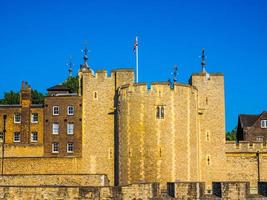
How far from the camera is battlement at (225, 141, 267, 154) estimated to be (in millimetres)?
47469

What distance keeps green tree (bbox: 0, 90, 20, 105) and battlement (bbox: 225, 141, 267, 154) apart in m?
27.0

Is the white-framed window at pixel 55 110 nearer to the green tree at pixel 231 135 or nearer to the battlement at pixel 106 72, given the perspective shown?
the battlement at pixel 106 72

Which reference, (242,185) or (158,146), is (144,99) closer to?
(158,146)

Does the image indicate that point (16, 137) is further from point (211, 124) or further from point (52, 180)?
point (211, 124)

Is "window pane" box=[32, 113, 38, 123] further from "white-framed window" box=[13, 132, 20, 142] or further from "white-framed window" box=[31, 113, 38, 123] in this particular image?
"white-framed window" box=[13, 132, 20, 142]

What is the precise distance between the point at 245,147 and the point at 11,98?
29154mm

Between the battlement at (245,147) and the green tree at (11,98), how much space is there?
26987 mm

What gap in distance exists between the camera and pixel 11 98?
65.1 m

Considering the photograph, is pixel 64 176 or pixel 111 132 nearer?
pixel 64 176

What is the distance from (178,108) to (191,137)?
2.47 m

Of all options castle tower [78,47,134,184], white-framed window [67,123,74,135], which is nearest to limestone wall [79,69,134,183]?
castle tower [78,47,134,184]

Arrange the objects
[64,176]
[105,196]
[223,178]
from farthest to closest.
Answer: [223,178] < [64,176] < [105,196]

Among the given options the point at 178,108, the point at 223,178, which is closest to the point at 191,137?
the point at 178,108

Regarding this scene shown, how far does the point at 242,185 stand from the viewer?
23797mm
